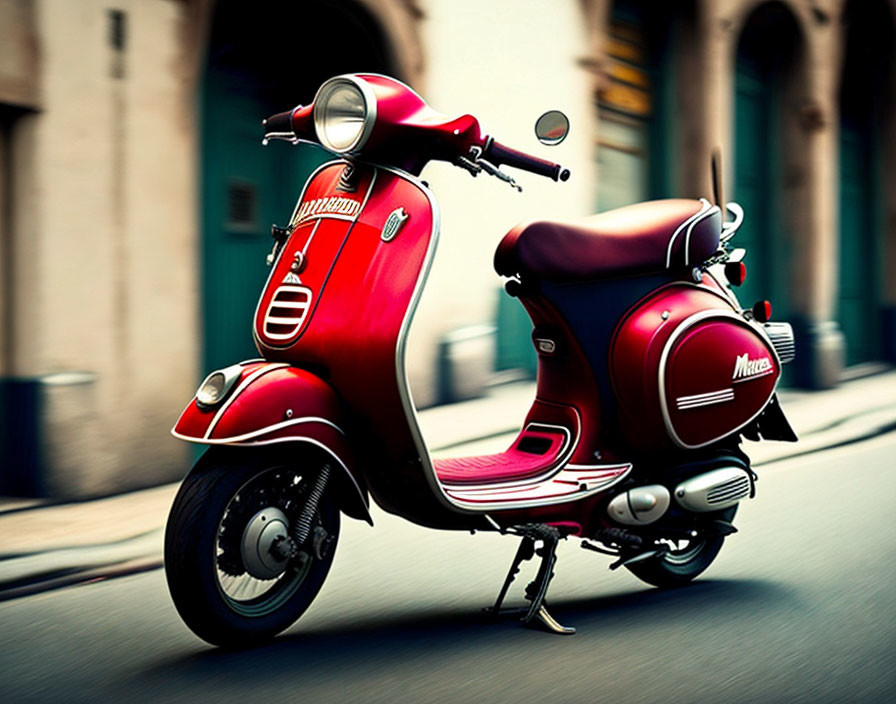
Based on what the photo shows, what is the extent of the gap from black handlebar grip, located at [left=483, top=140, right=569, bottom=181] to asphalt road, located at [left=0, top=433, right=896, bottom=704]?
5.02ft

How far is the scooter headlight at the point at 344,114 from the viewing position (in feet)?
12.7

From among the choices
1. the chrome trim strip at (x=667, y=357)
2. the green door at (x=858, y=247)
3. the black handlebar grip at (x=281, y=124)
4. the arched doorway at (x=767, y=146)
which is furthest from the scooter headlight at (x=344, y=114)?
the green door at (x=858, y=247)

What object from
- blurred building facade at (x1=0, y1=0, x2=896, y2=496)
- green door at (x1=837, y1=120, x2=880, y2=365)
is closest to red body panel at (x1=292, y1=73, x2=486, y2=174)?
blurred building facade at (x1=0, y1=0, x2=896, y2=496)

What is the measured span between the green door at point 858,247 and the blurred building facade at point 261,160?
808 millimetres

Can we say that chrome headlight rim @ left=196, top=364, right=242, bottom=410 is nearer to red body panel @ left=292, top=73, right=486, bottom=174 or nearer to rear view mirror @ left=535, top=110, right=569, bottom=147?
red body panel @ left=292, top=73, right=486, bottom=174

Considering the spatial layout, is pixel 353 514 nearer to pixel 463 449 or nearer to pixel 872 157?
pixel 463 449

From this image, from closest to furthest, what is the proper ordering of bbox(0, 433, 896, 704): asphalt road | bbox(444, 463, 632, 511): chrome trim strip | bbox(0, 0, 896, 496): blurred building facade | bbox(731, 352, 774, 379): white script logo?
bbox(0, 433, 896, 704): asphalt road < bbox(444, 463, 632, 511): chrome trim strip < bbox(731, 352, 774, 379): white script logo < bbox(0, 0, 896, 496): blurred building facade

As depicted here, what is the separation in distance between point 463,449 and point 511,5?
A: 13.1 ft

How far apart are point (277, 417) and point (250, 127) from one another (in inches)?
207

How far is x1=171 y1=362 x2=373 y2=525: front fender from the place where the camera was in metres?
3.55

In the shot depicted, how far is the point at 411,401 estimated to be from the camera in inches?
153

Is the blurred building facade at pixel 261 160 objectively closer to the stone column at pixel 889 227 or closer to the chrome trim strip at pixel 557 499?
the stone column at pixel 889 227

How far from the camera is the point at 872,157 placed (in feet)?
53.2

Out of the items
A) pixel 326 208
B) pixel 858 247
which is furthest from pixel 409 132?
pixel 858 247
